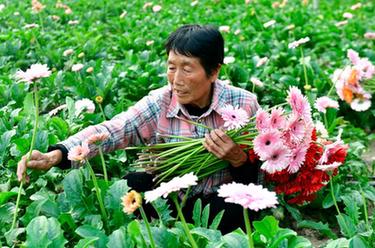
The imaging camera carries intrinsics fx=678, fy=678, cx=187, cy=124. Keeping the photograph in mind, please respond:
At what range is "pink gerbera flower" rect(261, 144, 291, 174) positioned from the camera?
8.55 feet

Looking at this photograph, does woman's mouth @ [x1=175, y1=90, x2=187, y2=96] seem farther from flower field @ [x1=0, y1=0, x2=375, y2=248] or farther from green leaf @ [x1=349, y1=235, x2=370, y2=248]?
green leaf @ [x1=349, y1=235, x2=370, y2=248]

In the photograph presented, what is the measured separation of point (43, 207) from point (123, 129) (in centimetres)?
50

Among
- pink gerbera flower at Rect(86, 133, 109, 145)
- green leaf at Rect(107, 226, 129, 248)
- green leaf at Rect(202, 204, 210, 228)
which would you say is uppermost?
pink gerbera flower at Rect(86, 133, 109, 145)

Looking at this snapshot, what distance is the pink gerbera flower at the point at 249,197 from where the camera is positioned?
5.39ft

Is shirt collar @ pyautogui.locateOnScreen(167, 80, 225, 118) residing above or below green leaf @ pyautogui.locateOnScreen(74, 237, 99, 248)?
below

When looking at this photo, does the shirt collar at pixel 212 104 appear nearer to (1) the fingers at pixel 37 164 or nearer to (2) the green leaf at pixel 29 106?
(1) the fingers at pixel 37 164

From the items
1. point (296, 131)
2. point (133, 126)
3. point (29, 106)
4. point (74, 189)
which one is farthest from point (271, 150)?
point (29, 106)

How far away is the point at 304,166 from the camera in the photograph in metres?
3.00

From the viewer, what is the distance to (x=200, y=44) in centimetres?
278

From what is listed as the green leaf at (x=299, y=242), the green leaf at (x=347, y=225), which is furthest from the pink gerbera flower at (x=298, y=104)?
the green leaf at (x=299, y=242)

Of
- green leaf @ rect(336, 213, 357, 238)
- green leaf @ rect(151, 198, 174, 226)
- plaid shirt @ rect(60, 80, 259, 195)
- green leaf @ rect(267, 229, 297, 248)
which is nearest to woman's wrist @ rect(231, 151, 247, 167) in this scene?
plaid shirt @ rect(60, 80, 259, 195)

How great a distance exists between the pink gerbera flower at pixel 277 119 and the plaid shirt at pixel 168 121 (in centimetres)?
37

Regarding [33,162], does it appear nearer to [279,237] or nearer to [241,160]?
[241,160]

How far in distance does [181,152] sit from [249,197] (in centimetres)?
119
